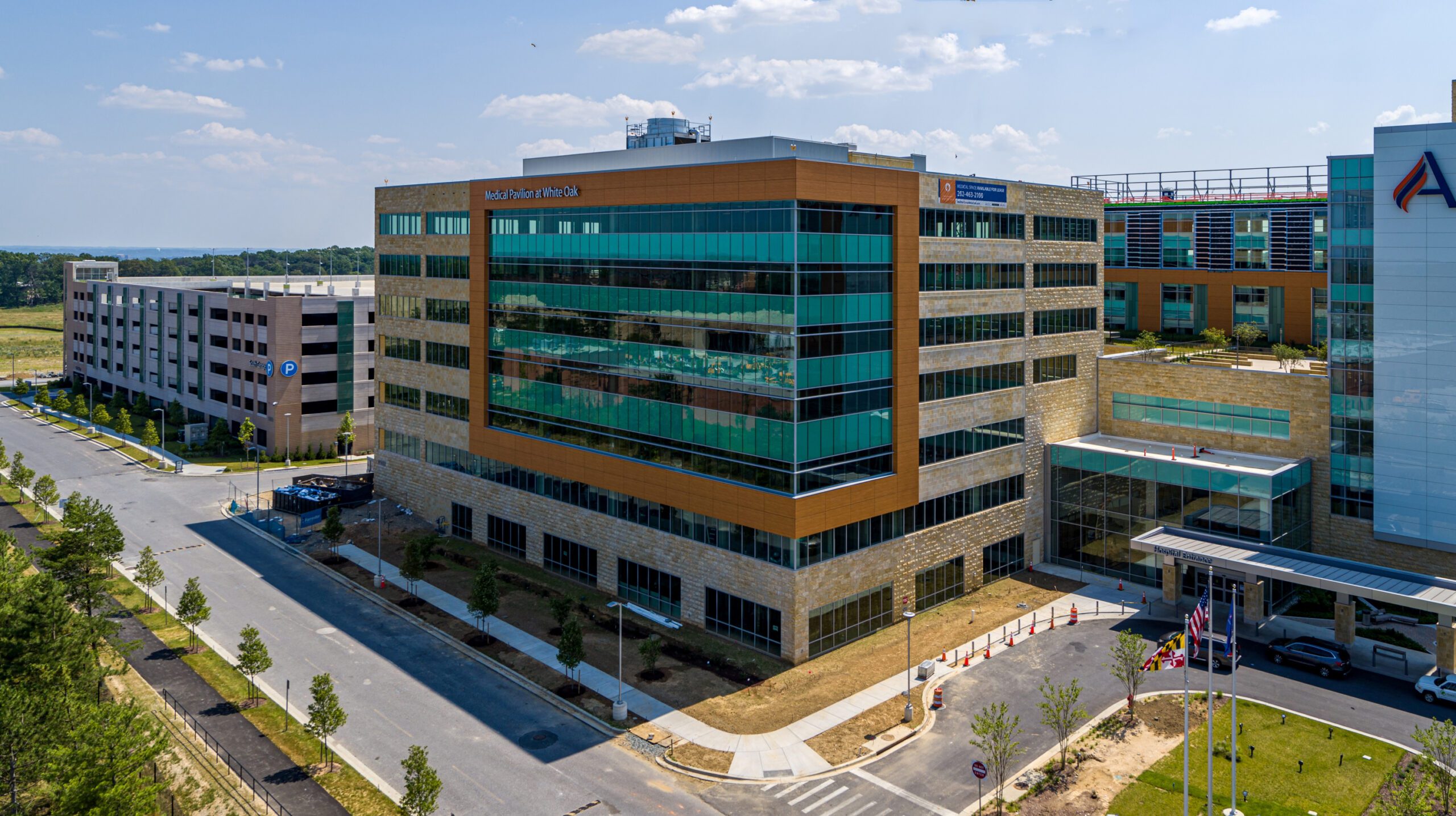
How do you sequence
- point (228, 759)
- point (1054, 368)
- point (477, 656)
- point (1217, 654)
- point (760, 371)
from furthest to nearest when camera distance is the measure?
point (1054, 368) → point (477, 656) → point (760, 371) → point (1217, 654) → point (228, 759)

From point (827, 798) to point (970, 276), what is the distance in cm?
3556

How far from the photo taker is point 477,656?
55.6 metres

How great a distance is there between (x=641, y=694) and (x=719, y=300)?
73.5 feet

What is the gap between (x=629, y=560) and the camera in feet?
209

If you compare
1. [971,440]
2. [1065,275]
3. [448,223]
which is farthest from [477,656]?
[1065,275]

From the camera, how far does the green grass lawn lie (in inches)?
1548

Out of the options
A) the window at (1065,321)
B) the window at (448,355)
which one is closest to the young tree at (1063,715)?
the window at (1065,321)

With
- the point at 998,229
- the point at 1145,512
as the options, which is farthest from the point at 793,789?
the point at 998,229

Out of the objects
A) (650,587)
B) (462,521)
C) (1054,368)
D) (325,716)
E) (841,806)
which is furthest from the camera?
(462,521)

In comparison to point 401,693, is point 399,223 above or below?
above

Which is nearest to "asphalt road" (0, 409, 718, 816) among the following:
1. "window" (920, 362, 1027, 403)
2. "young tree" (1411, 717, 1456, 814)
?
"young tree" (1411, 717, 1456, 814)

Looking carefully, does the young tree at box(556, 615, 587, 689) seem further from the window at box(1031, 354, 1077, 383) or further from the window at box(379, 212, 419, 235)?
the window at box(379, 212, 419, 235)

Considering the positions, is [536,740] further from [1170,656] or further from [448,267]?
[448,267]

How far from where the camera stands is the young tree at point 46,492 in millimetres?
83938
